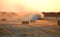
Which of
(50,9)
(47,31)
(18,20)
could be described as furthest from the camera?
(50,9)

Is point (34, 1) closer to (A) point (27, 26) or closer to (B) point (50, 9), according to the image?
(B) point (50, 9)

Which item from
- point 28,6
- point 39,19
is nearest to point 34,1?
point 28,6

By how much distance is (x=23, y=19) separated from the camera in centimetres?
123

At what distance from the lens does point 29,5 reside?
1603 mm

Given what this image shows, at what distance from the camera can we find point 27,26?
112 cm

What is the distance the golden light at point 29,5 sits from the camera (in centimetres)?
158

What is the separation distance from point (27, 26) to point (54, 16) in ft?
1.05

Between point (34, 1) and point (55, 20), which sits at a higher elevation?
point (34, 1)

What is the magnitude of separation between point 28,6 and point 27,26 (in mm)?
536

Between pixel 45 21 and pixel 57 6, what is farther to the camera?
pixel 57 6

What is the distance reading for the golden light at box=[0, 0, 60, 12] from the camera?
1582 mm

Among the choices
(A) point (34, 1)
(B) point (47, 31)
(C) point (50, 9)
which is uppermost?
(A) point (34, 1)

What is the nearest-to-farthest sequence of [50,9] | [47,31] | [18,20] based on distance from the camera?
1. [47,31]
2. [18,20]
3. [50,9]

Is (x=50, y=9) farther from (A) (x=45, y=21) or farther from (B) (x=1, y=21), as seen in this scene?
(B) (x=1, y=21)
